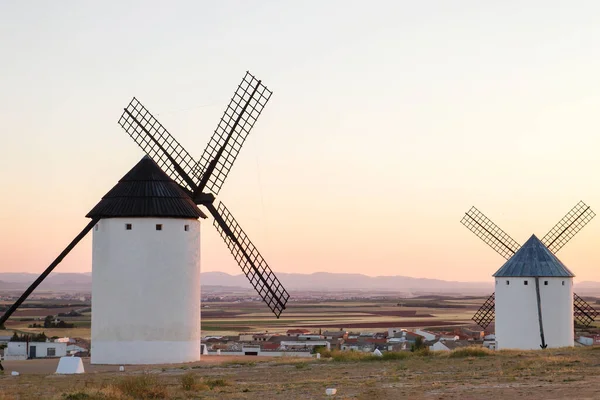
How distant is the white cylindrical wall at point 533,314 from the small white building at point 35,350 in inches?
780

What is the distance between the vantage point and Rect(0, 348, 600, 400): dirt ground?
20.4 metres

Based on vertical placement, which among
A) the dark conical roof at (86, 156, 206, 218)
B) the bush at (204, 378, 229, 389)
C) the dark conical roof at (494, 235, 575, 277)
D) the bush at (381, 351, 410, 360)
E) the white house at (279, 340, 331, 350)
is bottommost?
the bush at (204, 378, 229, 389)

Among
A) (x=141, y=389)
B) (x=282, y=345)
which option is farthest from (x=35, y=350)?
(x=141, y=389)

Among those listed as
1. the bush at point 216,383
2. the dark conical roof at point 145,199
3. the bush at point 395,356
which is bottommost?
the bush at point 216,383

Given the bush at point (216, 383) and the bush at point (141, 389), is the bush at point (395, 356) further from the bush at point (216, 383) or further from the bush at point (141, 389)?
the bush at point (141, 389)

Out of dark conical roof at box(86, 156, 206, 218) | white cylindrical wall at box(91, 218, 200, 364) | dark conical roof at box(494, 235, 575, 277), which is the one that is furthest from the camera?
dark conical roof at box(494, 235, 575, 277)

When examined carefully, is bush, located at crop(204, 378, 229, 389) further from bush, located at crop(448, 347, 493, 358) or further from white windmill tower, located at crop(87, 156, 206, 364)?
bush, located at crop(448, 347, 493, 358)

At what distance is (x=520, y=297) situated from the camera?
42.8 meters

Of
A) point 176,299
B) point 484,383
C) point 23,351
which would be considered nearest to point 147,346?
point 176,299

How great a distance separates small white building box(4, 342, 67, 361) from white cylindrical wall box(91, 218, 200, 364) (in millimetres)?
15023

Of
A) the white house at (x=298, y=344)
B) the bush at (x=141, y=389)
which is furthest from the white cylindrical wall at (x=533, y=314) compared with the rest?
the bush at (x=141, y=389)

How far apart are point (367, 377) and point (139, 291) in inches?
356

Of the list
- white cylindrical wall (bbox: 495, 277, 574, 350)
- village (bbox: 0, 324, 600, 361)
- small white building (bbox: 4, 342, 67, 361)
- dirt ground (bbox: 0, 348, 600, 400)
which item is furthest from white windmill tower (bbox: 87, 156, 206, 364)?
white cylindrical wall (bbox: 495, 277, 574, 350)

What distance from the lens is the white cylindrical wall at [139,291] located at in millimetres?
30516
